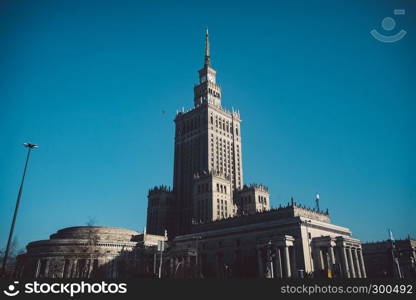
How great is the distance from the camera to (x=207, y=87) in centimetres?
15262

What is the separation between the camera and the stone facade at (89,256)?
100062mm

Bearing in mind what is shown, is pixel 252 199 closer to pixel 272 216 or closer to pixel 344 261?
pixel 272 216

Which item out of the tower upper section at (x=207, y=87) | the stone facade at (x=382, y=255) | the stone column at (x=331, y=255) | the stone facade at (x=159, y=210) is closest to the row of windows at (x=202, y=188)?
the stone facade at (x=159, y=210)

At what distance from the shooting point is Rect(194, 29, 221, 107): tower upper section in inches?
6019

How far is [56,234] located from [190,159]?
6252 cm

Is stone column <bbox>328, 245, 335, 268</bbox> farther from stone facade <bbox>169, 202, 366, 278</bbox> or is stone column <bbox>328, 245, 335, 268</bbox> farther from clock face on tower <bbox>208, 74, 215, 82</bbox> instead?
clock face on tower <bbox>208, 74, 215, 82</bbox>

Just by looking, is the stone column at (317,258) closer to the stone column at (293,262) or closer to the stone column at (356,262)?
the stone column at (293,262)

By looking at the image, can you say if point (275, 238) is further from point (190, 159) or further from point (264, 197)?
point (190, 159)

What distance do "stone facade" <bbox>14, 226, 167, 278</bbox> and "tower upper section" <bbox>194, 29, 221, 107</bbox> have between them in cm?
7290

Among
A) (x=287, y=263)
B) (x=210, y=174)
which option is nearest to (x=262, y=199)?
(x=210, y=174)

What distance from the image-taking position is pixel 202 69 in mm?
160375

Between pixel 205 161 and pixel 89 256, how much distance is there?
5719cm

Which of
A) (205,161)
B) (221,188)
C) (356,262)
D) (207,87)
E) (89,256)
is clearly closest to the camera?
(356,262)

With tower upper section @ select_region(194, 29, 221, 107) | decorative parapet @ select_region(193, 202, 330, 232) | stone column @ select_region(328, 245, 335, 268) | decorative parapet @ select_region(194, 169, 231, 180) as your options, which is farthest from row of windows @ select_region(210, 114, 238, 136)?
stone column @ select_region(328, 245, 335, 268)
